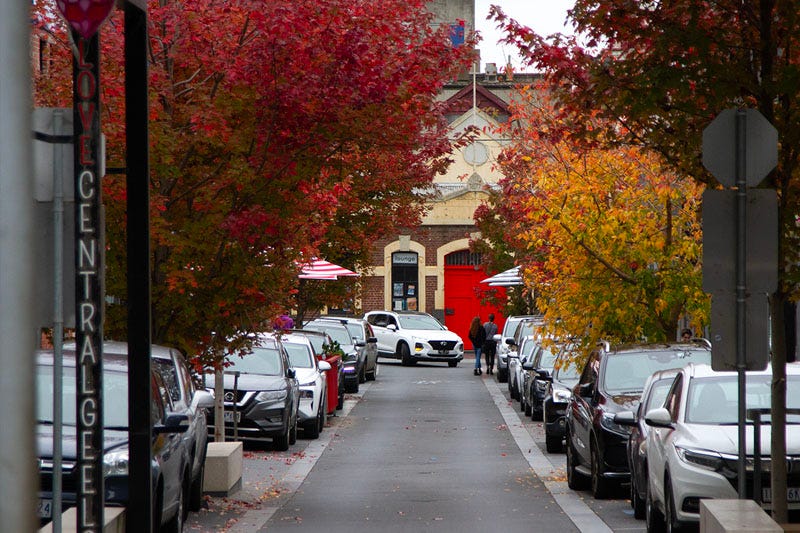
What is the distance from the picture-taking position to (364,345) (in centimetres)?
3634

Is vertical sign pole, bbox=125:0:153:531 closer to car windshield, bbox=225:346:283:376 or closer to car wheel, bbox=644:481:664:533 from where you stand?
car wheel, bbox=644:481:664:533

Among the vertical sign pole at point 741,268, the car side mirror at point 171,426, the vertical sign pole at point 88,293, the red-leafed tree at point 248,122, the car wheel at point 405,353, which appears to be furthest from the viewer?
the car wheel at point 405,353

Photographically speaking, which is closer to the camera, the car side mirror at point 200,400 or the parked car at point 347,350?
the car side mirror at point 200,400

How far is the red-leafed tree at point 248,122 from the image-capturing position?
12438 millimetres

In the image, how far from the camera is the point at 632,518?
13570mm

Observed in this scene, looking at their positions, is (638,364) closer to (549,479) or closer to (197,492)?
(549,479)

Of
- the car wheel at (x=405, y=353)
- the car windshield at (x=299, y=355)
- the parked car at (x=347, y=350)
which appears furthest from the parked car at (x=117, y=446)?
the car wheel at (x=405, y=353)

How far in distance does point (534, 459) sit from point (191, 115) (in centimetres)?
958

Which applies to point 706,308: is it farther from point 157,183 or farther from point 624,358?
point 157,183

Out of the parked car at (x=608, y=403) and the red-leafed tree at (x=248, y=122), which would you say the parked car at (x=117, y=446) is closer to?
the red-leafed tree at (x=248, y=122)

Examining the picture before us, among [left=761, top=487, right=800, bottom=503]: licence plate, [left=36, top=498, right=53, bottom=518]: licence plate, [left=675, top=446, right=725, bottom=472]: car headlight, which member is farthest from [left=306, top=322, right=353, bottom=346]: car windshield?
[left=36, top=498, right=53, bottom=518]: licence plate

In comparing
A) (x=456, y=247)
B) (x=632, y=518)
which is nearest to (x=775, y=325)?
(x=632, y=518)

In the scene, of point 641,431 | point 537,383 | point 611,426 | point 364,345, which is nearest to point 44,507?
point 641,431

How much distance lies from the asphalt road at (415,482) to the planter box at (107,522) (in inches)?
189
